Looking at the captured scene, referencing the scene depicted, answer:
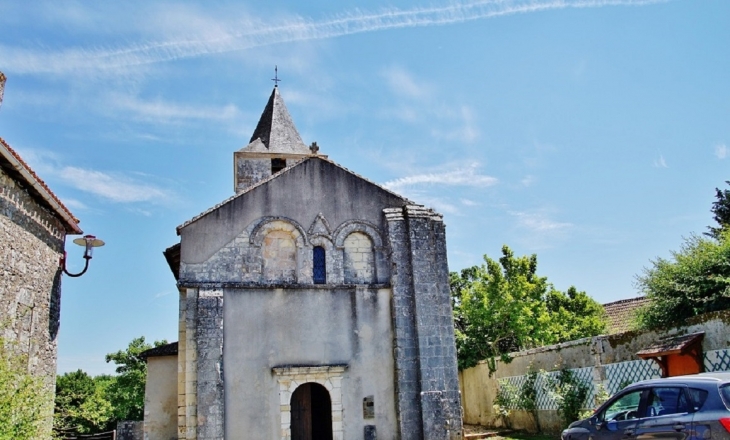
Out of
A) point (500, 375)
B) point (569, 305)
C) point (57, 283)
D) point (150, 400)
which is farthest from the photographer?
point (569, 305)

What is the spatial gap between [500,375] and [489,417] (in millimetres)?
1763

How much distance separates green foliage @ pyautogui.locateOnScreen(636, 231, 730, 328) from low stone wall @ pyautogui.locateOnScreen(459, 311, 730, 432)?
0.66 meters

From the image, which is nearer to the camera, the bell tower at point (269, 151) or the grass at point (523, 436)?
the grass at point (523, 436)

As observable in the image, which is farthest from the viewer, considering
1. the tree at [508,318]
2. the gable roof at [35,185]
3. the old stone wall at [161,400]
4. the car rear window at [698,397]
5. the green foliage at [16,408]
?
the tree at [508,318]

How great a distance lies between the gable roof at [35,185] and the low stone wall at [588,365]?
1306cm

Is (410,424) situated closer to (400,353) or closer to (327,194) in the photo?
(400,353)

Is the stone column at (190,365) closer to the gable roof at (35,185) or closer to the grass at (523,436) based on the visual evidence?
the gable roof at (35,185)

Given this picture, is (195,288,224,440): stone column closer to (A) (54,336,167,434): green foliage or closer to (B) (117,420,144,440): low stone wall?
(B) (117,420,144,440): low stone wall

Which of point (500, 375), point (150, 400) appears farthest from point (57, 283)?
point (500, 375)

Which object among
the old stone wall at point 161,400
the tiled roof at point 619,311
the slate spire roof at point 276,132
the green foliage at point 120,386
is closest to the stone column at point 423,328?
the old stone wall at point 161,400

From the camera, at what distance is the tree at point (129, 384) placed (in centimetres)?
3472

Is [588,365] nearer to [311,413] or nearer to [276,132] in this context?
[311,413]

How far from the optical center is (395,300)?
1602cm

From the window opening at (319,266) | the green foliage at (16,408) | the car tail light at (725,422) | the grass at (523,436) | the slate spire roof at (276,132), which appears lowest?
Result: the grass at (523,436)
